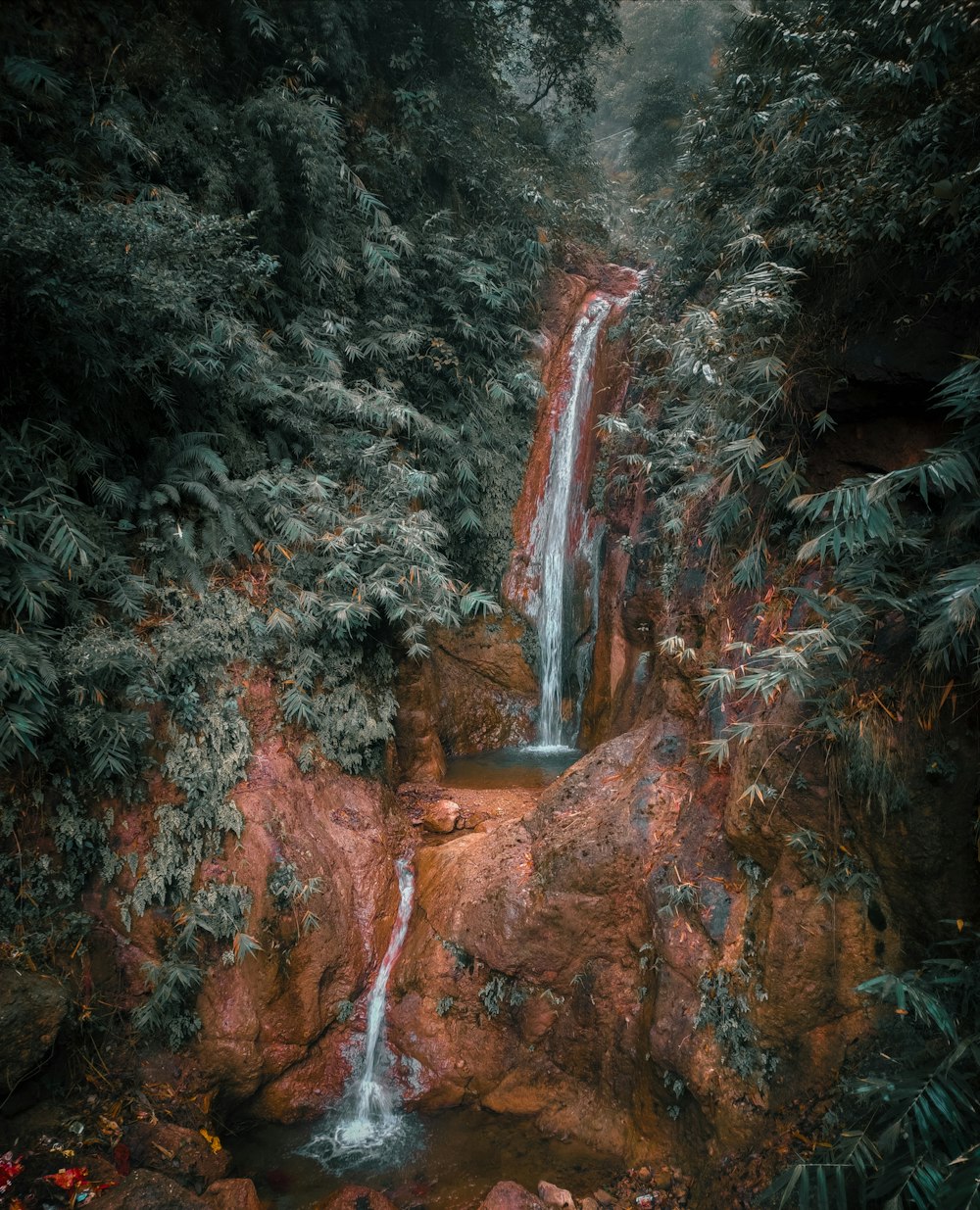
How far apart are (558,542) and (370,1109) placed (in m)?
7.26

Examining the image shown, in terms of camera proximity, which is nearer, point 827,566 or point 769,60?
point 827,566

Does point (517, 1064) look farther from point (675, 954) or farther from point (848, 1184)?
point (848, 1184)

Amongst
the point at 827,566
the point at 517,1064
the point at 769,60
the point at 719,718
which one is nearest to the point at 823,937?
the point at 719,718

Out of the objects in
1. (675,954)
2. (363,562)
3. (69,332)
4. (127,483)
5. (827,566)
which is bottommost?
(675,954)

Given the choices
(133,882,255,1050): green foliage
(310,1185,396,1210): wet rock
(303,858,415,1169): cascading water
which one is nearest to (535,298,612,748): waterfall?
(303,858,415,1169): cascading water

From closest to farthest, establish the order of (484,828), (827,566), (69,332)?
(827,566)
(69,332)
(484,828)

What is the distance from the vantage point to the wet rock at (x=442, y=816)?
23.6ft

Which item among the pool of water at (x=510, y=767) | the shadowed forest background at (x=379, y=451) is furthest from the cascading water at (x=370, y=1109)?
the pool of water at (x=510, y=767)

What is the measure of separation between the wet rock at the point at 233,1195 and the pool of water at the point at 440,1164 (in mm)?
388

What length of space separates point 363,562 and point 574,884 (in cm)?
397

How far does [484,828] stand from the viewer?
7.07 meters

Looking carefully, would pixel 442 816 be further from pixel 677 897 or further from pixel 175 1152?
pixel 175 1152

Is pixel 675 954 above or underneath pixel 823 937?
underneath

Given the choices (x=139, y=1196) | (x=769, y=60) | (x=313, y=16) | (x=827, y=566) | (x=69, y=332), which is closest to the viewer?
(x=139, y=1196)
